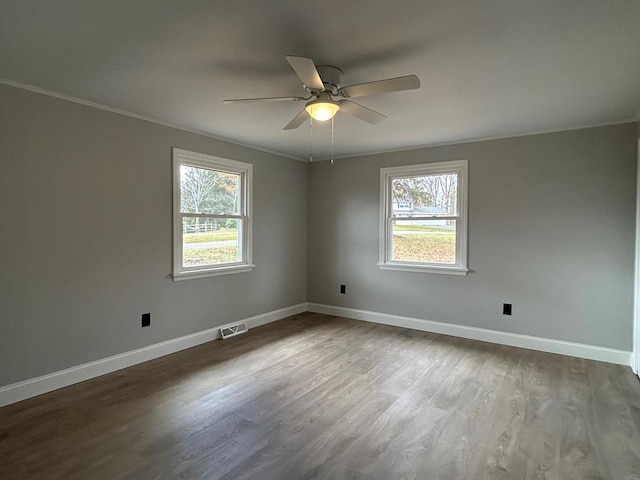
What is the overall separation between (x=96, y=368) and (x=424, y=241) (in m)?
3.82

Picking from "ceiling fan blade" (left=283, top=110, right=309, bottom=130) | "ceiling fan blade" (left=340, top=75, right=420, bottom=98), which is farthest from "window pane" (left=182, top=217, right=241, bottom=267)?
"ceiling fan blade" (left=340, top=75, right=420, bottom=98)

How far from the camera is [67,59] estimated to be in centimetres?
224

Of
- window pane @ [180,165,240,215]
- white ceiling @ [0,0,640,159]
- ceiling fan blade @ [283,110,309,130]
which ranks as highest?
white ceiling @ [0,0,640,159]

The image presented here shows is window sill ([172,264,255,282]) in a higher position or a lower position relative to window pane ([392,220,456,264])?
lower

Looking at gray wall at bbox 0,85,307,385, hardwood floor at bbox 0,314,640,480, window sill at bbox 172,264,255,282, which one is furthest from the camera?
window sill at bbox 172,264,255,282

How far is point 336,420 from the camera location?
2441 millimetres

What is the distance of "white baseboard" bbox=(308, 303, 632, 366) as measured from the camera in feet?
11.7

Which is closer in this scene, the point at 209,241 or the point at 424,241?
the point at 209,241

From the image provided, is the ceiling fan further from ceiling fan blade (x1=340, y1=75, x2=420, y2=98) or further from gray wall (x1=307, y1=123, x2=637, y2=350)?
gray wall (x1=307, y1=123, x2=637, y2=350)

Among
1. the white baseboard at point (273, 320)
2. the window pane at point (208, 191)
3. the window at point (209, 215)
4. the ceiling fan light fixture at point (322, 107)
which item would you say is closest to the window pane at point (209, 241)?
the window at point (209, 215)

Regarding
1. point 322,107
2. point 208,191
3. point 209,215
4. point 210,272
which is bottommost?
point 210,272

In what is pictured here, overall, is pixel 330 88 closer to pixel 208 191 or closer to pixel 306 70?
pixel 306 70

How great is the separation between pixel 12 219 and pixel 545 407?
4.19 m

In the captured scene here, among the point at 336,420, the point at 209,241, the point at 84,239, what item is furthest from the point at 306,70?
the point at 209,241
